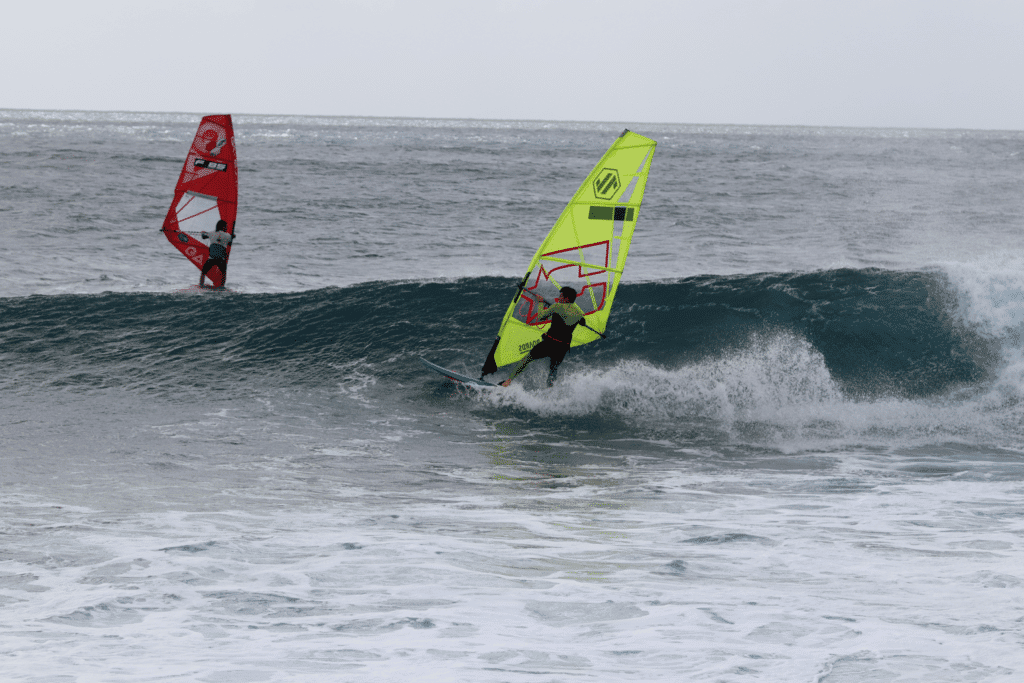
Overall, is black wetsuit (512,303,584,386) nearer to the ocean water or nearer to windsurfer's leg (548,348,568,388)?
windsurfer's leg (548,348,568,388)

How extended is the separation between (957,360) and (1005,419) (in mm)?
2012

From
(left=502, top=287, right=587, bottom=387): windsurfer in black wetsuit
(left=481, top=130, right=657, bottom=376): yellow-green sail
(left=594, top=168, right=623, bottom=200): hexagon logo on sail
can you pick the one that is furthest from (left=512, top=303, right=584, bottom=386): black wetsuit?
(left=594, top=168, right=623, bottom=200): hexagon logo on sail

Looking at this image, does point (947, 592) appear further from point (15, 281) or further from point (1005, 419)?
point (15, 281)

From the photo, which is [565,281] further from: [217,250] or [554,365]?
[217,250]

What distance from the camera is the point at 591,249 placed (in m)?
9.05

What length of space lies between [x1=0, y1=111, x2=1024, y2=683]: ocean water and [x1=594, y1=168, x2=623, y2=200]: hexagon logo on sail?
2.01 meters

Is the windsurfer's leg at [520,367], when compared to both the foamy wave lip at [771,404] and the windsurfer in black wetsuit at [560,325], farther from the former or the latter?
the windsurfer in black wetsuit at [560,325]

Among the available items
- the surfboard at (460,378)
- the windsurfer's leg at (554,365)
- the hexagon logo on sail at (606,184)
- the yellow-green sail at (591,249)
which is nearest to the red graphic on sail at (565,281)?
the yellow-green sail at (591,249)

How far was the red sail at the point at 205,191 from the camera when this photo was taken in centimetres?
1395

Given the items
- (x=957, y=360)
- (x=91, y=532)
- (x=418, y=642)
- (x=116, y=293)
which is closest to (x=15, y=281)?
(x=116, y=293)

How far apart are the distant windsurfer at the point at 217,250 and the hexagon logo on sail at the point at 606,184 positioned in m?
7.47

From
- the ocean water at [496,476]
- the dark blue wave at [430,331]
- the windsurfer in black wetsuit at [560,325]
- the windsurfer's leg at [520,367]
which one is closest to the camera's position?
the ocean water at [496,476]

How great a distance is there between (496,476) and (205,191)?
30.4 feet

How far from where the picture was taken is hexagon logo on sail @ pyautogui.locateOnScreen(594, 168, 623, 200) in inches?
351
